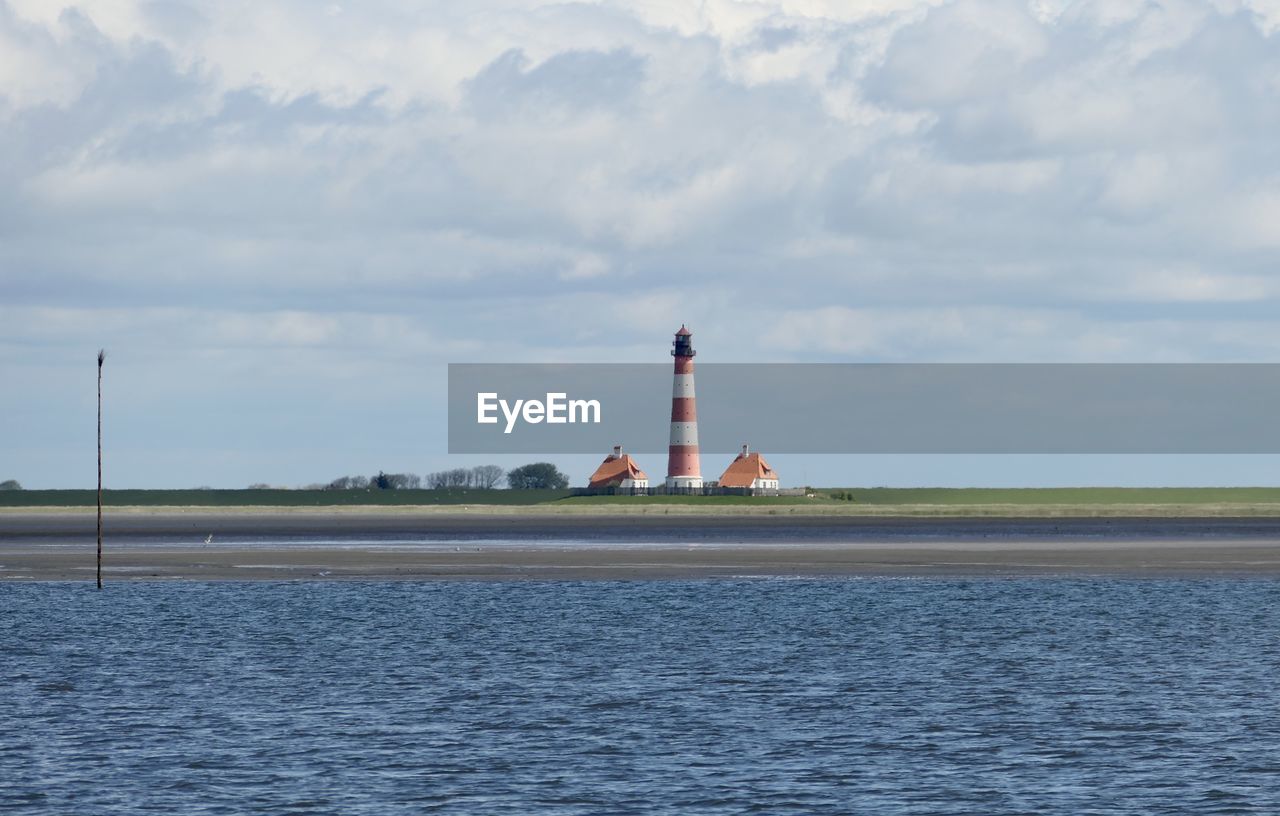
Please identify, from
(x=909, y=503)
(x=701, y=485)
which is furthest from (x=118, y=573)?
(x=909, y=503)

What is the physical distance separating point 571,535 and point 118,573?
4162 cm

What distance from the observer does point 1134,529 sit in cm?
11794

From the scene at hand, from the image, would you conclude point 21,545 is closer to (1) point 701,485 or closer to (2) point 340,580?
(2) point 340,580

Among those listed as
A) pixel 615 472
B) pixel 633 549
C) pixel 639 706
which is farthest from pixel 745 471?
pixel 639 706

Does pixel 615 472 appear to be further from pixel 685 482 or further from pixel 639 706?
pixel 639 706

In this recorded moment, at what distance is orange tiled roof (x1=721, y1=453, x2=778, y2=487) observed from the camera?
16538 centimetres

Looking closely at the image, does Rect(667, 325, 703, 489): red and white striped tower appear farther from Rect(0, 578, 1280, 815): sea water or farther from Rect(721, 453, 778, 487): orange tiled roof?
Rect(0, 578, 1280, 815): sea water

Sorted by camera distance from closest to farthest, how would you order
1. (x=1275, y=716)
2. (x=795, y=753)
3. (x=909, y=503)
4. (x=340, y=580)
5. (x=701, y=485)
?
(x=795, y=753), (x=1275, y=716), (x=340, y=580), (x=701, y=485), (x=909, y=503)

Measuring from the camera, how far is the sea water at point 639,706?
81.9ft

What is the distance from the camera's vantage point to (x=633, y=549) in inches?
3349

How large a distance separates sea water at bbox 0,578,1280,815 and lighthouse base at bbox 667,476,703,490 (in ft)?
312

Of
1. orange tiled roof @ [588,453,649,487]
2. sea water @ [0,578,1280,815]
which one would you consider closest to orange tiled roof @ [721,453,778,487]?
orange tiled roof @ [588,453,649,487]

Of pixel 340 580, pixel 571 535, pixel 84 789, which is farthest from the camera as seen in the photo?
pixel 571 535

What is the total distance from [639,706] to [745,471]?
439 ft
